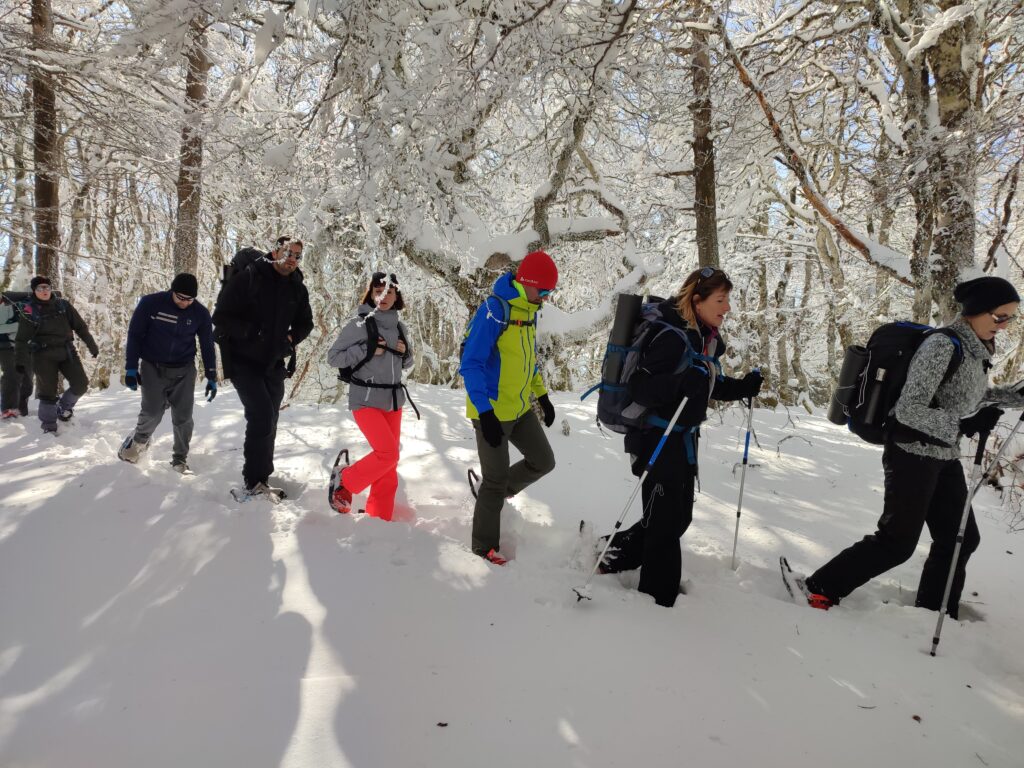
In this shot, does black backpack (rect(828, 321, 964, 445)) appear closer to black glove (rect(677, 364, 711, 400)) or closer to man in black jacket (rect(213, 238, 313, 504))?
black glove (rect(677, 364, 711, 400))

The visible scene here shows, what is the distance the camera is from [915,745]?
6.86ft

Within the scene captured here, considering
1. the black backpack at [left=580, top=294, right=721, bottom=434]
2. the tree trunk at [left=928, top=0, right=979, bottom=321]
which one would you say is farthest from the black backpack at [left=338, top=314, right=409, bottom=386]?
the tree trunk at [left=928, top=0, right=979, bottom=321]

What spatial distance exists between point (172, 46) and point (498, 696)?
4.27 meters

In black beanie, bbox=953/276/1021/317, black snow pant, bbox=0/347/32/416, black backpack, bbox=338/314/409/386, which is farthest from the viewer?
black snow pant, bbox=0/347/32/416

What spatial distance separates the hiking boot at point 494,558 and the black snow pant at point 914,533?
1.90 metres

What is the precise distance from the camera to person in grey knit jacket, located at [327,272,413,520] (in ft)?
13.0

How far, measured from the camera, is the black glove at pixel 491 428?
3.22m

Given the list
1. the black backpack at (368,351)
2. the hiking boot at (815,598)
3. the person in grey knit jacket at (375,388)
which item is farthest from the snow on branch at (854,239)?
the black backpack at (368,351)

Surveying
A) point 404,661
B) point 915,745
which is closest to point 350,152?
point 404,661

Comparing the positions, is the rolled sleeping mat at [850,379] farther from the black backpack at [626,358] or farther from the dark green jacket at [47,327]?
the dark green jacket at [47,327]

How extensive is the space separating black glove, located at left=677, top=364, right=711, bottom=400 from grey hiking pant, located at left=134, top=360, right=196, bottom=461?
14.9ft

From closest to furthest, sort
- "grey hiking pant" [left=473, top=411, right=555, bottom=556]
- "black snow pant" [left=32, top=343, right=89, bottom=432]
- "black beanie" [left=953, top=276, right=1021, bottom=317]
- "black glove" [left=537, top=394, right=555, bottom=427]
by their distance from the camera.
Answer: "black beanie" [left=953, top=276, right=1021, bottom=317]
"grey hiking pant" [left=473, top=411, right=555, bottom=556]
"black glove" [left=537, top=394, right=555, bottom=427]
"black snow pant" [left=32, top=343, right=89, bottom=432]

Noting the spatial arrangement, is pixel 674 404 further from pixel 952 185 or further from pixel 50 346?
pixel 50 346

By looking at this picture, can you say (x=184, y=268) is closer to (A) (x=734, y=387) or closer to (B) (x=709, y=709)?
(A) (x=734, y=387)
